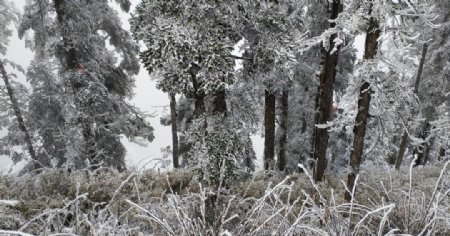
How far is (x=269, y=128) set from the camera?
1405cm

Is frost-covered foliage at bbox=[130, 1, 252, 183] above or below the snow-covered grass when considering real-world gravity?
above

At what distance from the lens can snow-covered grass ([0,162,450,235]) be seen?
11.3 feet

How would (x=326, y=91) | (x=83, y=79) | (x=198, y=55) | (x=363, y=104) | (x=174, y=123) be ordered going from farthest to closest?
(x=174, y=123), (x=83, y=79), (x=326, y=91), (x=363, y=104), (x=198, y=55)

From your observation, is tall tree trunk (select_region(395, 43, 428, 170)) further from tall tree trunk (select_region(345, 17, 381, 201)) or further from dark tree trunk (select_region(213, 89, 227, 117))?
dark tree trunk (select_region(213, 89, 227, 117))

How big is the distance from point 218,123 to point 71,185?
295 centimetres

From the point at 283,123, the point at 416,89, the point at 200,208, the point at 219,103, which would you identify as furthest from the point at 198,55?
the point at 416,89

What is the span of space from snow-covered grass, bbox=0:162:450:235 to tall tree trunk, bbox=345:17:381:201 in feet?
3.40

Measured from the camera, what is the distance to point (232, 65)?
24.2 feet

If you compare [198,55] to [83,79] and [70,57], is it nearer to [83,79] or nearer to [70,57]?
[70,57]

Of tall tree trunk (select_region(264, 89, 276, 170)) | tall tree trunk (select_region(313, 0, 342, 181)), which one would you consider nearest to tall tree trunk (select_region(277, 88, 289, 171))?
tall tree trunk (select_region(264, 89, 276, 170))

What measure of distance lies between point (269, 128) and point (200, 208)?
33.1ft

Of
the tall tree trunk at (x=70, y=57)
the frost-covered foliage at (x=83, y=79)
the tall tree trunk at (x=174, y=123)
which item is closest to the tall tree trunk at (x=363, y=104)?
the frost-covered foliage at (x=83, y=79)

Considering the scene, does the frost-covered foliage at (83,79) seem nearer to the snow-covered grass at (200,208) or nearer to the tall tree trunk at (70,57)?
the tall tree trunk at (70,57)

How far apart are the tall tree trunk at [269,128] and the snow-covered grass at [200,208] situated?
149 centimetres
